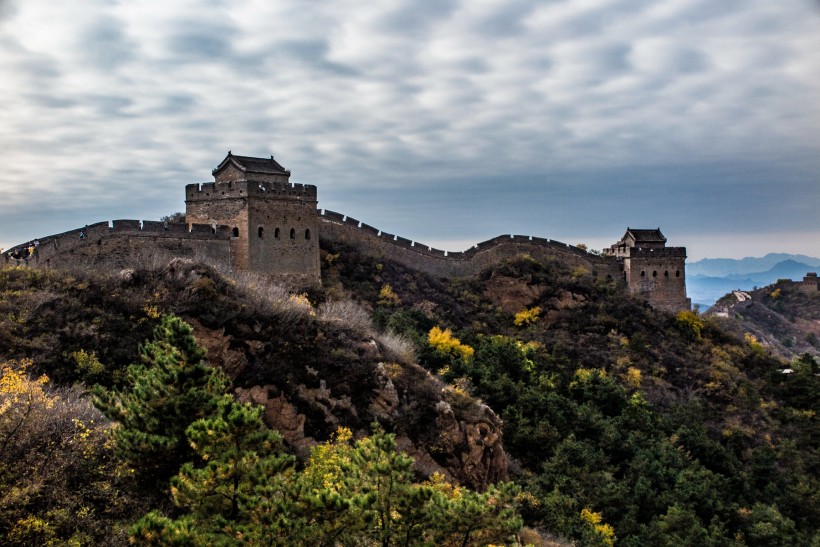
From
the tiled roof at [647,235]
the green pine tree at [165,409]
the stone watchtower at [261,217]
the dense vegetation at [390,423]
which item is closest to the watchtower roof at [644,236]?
the tiled roof at [647,235]

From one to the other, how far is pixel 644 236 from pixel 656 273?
105 inches

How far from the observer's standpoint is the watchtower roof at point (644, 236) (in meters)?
42.4

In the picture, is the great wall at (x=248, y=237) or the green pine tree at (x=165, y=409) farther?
the great wall at (x=248, y=237)

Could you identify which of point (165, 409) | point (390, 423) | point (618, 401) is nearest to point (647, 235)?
point (618, 401)

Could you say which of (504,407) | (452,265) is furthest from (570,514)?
(452,265)

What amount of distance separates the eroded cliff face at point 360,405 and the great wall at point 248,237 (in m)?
7.09

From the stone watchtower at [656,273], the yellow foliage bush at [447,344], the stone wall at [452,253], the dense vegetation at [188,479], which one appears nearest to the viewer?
the dense vegetation at [188,479]

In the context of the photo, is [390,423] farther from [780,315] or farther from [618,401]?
[780,315]

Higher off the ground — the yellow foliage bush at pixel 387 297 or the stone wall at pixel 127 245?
the stone wall at pixel 127 245

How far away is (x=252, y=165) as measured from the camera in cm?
2873

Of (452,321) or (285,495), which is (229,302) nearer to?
(285,495)

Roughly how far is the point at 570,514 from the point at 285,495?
13.5 metres

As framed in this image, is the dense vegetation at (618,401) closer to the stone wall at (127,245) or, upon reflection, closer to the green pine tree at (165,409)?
the stone wall at (127,245)

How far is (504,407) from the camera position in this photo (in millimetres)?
26094
